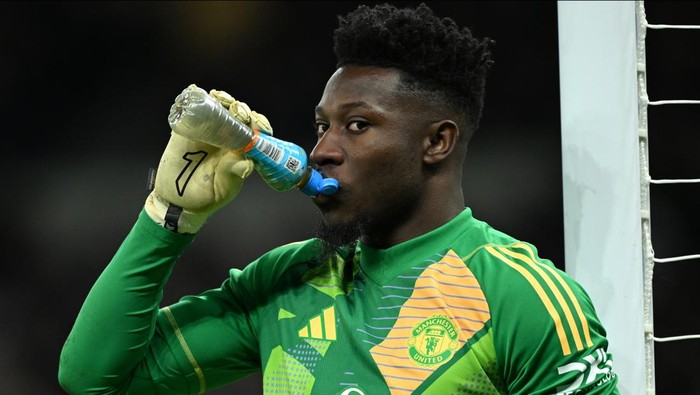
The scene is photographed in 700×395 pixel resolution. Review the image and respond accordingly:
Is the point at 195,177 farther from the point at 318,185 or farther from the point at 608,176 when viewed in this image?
the point at 608,176

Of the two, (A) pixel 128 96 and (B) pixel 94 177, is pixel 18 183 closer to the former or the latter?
(B) pixel 94 177

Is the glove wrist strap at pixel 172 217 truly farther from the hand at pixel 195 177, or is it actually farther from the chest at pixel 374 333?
the chest at pixel 374 333

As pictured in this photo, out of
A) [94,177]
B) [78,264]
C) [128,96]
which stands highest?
[128,96]

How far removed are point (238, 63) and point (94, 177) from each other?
48 centimetres

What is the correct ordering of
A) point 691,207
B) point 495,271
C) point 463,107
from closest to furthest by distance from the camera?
point 495,271 → point 463,107 → point 691,207

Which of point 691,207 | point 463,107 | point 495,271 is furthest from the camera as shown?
point 691,207

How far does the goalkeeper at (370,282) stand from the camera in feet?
4.37

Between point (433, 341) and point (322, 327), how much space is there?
19 centimetres

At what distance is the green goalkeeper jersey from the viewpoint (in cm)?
131

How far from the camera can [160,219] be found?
1.42 m

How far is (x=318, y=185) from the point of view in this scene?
142 centimetres

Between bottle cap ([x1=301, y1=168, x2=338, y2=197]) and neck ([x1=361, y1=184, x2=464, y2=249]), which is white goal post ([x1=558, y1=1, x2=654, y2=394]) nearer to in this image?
neck ([x1=361, y1=184, x2=464, y2=249])

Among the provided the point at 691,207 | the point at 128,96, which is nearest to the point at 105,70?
the point at 128,96

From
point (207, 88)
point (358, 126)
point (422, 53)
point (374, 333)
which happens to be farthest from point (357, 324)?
point (207, 88)
